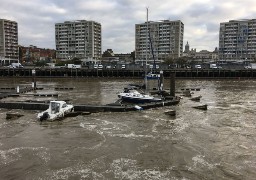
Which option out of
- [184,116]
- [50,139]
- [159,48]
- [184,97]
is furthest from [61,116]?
[159,48]

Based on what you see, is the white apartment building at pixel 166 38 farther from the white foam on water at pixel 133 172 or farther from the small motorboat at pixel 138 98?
the white foam on water at pixel 133 172

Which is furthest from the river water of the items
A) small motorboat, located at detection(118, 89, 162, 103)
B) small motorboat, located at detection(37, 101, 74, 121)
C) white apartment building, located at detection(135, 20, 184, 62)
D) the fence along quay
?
white apartment building, located at detection(135, 20, 184, 62)

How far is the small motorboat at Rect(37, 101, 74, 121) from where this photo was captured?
89.6 ft

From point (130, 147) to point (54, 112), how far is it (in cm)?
1081

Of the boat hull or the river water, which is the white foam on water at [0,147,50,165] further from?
the boat hull

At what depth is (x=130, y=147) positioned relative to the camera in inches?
778

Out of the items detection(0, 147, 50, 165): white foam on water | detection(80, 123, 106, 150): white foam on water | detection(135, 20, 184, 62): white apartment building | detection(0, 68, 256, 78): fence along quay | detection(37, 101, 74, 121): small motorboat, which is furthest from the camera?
detection(135, 20, 184, 62): white apartment building

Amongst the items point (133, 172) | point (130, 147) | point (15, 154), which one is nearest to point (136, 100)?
point (130, 147)

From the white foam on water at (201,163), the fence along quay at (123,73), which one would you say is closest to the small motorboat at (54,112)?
the white foam on water at (201,163)

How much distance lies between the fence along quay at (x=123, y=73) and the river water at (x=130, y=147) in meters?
72.1

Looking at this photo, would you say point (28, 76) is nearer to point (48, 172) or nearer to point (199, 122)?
point (199, 122)

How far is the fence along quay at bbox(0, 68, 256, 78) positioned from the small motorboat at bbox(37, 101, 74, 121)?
72.1m

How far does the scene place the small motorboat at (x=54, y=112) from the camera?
89.6ft

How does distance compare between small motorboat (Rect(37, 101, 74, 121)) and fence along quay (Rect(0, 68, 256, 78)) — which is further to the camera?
fence along quay (Rect(0, 68, 256, 78))
